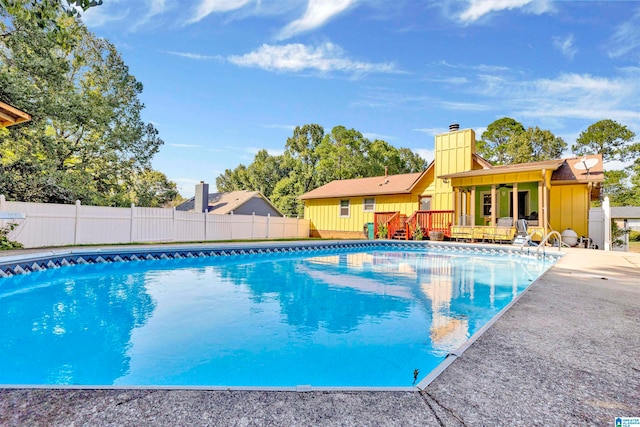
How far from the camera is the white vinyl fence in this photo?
34.8ft

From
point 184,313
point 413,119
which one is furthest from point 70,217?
point 413,119

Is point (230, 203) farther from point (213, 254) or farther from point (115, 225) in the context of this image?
point (213, 254)

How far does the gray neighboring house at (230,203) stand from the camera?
23.6 metres

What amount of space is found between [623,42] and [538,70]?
361 centimetres

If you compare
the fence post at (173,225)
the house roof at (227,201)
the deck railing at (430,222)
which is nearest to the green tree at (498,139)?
the deck railing at (430,222)

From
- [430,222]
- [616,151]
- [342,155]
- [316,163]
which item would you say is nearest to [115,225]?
[430,222]

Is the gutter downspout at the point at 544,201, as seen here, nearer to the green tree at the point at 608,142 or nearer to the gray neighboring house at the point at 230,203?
the gray neighboring house at the point at 230,203

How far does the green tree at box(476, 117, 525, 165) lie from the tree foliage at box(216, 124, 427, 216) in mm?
7999

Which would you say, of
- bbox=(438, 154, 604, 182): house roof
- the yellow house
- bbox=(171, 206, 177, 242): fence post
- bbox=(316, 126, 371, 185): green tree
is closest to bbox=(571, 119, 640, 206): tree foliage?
the yellow house

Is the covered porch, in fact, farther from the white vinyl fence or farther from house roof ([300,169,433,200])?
the white vinyl fence

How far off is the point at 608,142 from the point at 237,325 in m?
37.0

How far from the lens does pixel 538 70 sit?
17.7m

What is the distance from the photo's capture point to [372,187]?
2036cm

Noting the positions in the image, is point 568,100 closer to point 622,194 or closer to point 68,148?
point 622,194
